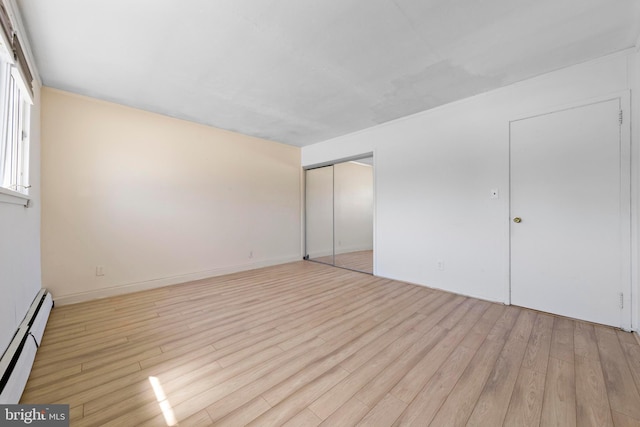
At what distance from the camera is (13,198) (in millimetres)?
1729

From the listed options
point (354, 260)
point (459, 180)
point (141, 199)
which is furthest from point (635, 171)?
point (141, 199)

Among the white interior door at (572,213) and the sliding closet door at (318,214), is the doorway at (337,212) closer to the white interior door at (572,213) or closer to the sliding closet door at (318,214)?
the sliding closet door at (318,214)

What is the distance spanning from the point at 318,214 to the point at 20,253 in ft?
14.2

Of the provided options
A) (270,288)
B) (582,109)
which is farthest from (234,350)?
(582,109)

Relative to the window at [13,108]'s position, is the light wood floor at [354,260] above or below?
below

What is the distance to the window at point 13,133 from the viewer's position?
1.74m

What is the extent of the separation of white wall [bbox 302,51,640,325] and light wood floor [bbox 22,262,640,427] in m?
0.58

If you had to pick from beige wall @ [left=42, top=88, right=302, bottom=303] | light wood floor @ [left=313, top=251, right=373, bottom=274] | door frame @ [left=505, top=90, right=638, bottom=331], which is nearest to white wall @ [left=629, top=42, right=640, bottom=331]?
door frame @ [left=505, top=90, right=638, bottom=331]

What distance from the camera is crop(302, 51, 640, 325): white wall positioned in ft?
8.15

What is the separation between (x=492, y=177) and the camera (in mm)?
2873

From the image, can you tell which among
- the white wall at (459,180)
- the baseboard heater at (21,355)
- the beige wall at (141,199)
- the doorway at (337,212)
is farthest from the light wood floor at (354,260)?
the baseboard heater at (21,355)

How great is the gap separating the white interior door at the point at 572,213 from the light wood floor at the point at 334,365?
0.85 ft

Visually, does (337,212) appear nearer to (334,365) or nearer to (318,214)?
(318,214)

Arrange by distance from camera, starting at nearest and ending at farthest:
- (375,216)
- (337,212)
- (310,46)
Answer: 1. (310,46)
2. (375,216)
3. (337,212)
